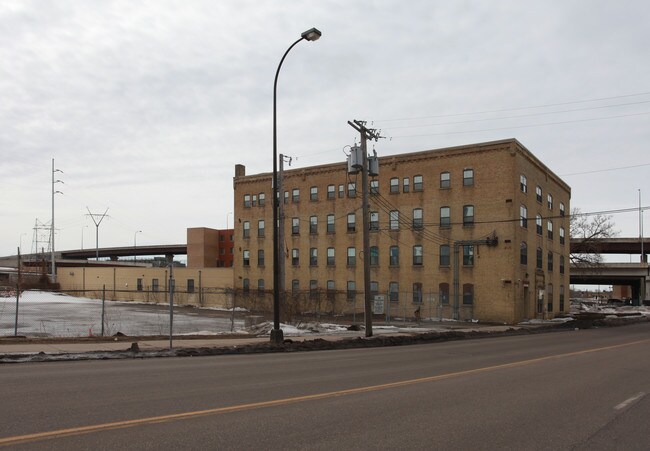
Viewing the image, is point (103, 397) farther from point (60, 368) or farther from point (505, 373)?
point (505, 373)

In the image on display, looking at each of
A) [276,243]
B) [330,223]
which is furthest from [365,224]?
[330,223]

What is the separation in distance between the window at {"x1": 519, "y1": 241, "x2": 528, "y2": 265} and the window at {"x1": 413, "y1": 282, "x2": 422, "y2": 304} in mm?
8123

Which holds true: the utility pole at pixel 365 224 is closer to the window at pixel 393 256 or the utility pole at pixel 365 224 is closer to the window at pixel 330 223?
the window at pixel 393 256

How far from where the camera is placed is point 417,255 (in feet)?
148

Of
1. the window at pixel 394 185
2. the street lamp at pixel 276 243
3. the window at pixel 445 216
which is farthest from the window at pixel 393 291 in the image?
the street lamp at pixel 276 243

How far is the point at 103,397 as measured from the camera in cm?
811

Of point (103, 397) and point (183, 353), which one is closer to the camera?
point (103, 397)

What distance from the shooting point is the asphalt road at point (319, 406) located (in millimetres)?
6020

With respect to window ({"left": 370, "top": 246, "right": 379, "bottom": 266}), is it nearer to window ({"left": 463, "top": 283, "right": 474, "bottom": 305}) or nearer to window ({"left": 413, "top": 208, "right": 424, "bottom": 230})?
window ({"left": 413, "top": 208, "right": 424, "bottom": 230})

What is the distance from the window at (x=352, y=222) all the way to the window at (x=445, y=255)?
8641mm

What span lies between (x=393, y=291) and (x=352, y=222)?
7.36 m

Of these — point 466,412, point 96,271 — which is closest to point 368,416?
point 466,412

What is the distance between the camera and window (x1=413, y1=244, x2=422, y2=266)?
44.9m

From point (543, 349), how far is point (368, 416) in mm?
13440
